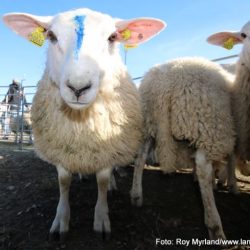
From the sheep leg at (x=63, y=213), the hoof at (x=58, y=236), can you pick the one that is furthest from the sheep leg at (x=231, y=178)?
the hoof at (x=58, y=236)

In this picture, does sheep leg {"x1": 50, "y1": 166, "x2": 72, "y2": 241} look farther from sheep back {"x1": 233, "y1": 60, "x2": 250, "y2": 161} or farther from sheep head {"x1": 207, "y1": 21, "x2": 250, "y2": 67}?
sheep head {"x1": 207, "y1": 21, "x2": 250, "y2": 67}

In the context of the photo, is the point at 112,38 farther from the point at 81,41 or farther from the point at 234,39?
the point at 234,39

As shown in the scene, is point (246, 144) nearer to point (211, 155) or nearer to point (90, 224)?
point (211, 155)

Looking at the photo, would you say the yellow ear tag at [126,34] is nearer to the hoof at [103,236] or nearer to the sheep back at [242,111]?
the sheep back at [242,111]

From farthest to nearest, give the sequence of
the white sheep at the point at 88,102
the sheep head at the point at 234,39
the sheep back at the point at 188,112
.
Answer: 1. the sheep head at the point at 234,39
2. the sheep back at the point at 188,112
3. the white sheep at the point at 88,102

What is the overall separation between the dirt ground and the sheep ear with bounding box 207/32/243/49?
1808 mm

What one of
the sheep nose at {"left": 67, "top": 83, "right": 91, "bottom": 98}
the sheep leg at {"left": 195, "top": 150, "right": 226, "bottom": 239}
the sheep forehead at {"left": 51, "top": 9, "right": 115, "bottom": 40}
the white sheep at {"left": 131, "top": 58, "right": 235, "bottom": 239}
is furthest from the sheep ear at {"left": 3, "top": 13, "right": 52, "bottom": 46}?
the sheep leg at {"left": 195, "top": 150, "right": 226, "bottom": 239}

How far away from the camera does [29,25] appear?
3.75m

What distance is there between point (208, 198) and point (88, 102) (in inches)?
58.3

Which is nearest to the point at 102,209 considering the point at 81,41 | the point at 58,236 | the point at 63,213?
the point at 63,213

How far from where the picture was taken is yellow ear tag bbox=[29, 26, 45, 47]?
3646 mm

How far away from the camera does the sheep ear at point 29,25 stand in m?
3.63

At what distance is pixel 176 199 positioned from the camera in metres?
4.30

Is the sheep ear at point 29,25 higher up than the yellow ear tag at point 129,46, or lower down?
higher up
